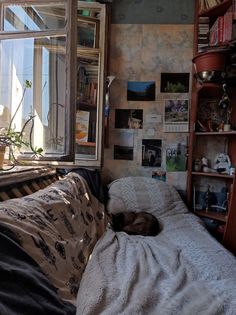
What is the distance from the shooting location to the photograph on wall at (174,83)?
9.13ft

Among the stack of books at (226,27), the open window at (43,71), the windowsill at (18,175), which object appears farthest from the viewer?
the stack of books at (226,27)

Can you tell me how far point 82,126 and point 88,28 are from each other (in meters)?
0.89

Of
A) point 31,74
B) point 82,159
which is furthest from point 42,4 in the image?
point 82,159

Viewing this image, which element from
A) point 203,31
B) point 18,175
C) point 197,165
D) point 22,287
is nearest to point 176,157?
point 197,165

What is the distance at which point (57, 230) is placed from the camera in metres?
1.22

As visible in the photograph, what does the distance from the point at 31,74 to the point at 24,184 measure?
100 cm

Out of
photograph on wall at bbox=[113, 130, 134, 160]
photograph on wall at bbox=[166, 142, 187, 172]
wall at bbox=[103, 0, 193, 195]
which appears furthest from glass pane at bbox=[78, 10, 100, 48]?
photograph on wall at bbox=[166, 142, 187, 172]

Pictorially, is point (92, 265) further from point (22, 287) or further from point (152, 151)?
point (152, 151)

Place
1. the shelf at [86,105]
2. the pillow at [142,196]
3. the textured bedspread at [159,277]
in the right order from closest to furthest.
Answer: the textured bedspread at [159,277], the pillow at [142,196], the shelf at [86,105]

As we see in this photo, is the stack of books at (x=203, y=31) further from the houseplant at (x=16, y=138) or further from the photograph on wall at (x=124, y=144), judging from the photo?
the houseplant at (x=16, y=138)

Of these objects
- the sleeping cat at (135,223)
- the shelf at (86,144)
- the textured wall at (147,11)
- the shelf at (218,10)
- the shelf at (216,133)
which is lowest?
the sleeping cat at (135,223)

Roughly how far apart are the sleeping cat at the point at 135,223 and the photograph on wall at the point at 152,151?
63 cm

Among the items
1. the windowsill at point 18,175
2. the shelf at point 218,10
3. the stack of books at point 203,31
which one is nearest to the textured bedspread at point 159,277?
the windowsill at point 18,175

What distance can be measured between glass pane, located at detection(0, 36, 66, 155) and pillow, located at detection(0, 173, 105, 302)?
0.59 m
